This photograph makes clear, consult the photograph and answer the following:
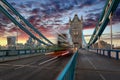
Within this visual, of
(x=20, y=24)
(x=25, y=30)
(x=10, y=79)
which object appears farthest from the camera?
(x=25, y=30)

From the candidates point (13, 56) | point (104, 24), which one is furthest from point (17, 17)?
point (13, 56)

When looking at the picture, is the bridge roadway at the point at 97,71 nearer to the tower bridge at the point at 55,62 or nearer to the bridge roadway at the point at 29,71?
the tower bridge at the point at 55,62

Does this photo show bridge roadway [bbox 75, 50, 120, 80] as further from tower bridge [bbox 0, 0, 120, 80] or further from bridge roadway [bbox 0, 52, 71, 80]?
bridge roadway [bbox 0, 52, 71, 80]

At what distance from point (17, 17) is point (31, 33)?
1694 centimetres

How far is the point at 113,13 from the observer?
5212cm

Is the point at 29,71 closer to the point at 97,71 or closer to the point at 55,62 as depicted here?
the point at 97,71

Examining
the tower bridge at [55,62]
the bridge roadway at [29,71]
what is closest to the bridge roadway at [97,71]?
the tower bridge at [55,62]

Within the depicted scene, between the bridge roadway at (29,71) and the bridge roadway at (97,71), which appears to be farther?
the bridge roadway at (97,71)

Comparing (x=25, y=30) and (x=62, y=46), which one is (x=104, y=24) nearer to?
(x=62, y=46)

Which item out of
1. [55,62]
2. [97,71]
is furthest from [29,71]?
[55,62]

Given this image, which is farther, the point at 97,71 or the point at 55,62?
the point at 55,62

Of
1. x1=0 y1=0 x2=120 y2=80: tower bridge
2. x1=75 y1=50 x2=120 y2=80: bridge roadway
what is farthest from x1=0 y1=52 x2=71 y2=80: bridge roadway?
x1=75 y1=50 x2=120 y2=80: bridge roadway

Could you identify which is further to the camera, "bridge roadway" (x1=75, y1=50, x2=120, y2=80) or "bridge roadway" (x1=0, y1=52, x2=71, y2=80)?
"bridge roadway" (x1=75, y1=50, x2=120, y2=80)

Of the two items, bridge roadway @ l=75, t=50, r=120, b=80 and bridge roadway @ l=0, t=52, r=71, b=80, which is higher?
bridge roadway @ l=0, t=52, r=71, b=80
